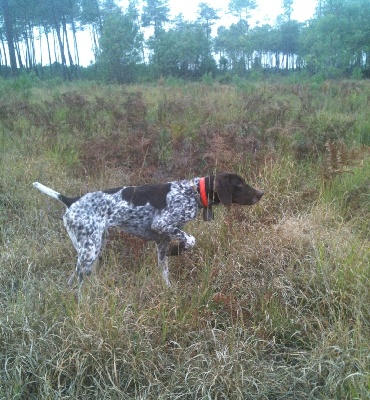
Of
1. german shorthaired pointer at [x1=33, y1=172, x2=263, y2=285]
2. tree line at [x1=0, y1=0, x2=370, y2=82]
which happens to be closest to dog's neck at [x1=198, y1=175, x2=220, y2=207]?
german shorthaired pointer at [x1=33, y1=172, x2=263, y2=285]

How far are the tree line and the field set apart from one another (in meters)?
12.3

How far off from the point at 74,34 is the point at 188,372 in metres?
28.7

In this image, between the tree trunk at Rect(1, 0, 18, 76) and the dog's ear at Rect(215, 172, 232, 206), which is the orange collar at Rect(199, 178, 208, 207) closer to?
the dog's ear at Rect(215, 172, 232, 206)

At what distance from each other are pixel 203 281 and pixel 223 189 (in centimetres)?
93

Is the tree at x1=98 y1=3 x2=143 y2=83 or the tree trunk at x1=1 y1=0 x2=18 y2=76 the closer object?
the tree at x1=98 y1=3 x2=143 y2=83

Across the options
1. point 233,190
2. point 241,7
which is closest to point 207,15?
point 241,7

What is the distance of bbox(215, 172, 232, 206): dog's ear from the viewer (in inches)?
163

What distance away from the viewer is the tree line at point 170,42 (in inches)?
712

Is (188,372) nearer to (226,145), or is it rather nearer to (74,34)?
(226,145)

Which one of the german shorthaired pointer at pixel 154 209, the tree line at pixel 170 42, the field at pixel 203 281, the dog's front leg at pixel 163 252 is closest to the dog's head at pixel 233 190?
the german shorthaired pointer at pixel 154 209

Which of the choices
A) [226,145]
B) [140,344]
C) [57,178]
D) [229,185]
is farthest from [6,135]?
[140,344]

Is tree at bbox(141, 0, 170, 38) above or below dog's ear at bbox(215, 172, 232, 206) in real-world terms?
above

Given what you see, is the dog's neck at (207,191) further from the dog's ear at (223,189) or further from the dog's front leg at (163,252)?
the dog's front leg at (163,252)

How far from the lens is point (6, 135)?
790cm
